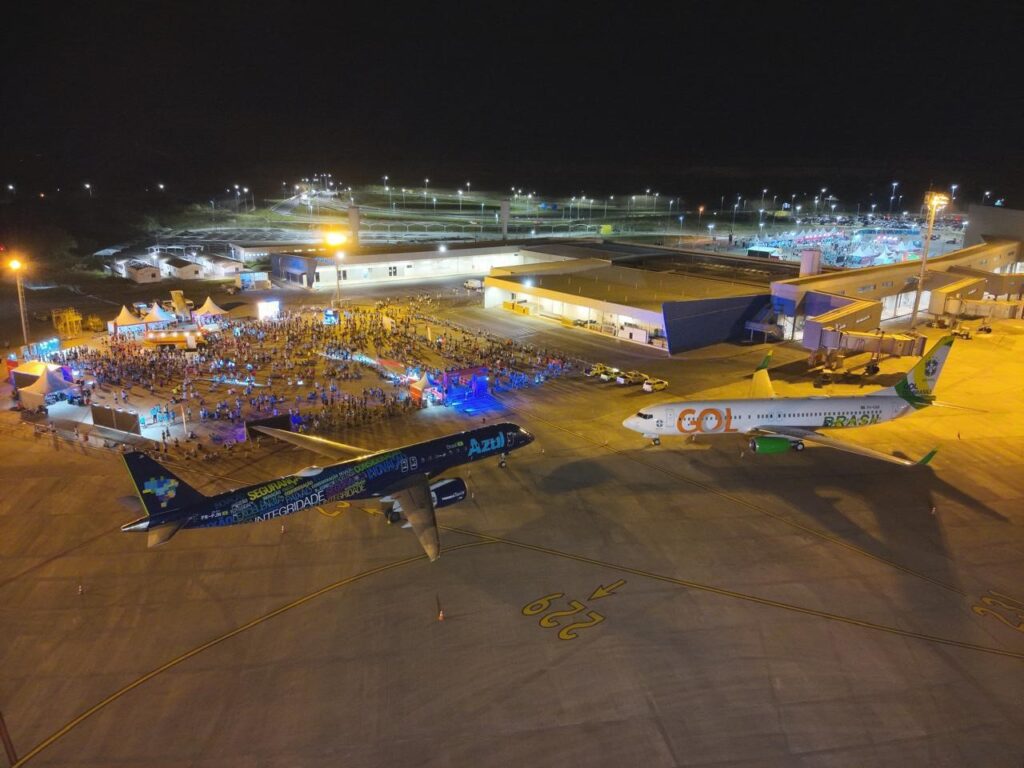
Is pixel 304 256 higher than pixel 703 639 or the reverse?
higher

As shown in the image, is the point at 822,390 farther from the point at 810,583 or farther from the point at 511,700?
the point at 511,700

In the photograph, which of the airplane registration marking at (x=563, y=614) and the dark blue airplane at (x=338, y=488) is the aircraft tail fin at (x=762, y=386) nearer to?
the dark blue airplane at (x=338, y=488)

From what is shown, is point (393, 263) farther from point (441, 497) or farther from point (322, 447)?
point (441, 497)

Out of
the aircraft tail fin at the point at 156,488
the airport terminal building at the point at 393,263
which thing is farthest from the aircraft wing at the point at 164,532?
the airport terminal building at the point at 393,263

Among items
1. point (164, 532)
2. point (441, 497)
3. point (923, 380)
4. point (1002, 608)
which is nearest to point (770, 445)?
point (923, 380)

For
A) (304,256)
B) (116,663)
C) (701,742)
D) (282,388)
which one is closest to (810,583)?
(701,742)
